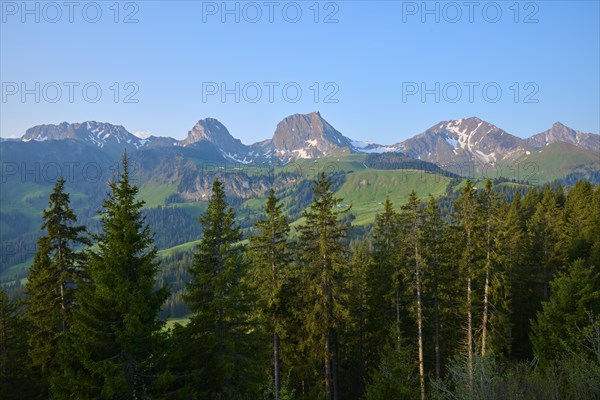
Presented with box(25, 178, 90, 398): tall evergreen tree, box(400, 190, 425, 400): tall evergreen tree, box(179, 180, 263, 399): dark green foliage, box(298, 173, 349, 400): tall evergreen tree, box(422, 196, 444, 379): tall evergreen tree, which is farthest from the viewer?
box(422, 196, 444, 379): tall evergreen tree

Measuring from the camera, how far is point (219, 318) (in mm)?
23078

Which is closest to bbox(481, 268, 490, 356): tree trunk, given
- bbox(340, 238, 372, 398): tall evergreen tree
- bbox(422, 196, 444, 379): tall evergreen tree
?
bbox(422, 196, 444, 379): tall evergreen tree

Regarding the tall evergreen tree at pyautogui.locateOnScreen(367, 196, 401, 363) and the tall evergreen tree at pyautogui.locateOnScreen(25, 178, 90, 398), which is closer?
the tall evergreen tree at pyautogui.locateOnScreen(25, 178, 90, 398)

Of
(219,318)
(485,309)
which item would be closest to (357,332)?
(485,309)

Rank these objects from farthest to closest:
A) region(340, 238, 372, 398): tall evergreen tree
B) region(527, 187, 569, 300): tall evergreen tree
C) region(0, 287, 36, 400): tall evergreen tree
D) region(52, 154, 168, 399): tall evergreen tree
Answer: region(527, 187, 569, 300): tall evergreen tree, region(340, 238, 372, 398): tall evergreen tree, region(0, 287, 36, 400): tall evergreen tree, region(52, 154, 168, 399): tall evergreen tree

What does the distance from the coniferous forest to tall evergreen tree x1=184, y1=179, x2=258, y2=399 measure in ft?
0.29

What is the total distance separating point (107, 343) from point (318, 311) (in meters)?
15.3

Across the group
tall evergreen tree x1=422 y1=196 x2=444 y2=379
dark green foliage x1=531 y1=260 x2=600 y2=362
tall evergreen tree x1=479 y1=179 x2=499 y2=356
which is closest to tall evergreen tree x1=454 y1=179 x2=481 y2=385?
tall evergreen tree x1=479 y1=179 x2=499 y2=356

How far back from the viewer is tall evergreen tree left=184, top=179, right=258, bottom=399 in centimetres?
2222

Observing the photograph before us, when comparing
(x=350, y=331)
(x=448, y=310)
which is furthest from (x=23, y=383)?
(x=448, y=310)

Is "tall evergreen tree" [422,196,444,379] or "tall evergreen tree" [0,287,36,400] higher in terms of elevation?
"tall evergreen tree" [422,196,444,379]

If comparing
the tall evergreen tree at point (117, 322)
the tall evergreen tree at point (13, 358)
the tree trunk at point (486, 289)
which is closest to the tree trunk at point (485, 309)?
the tree trunk at point (486, 289)

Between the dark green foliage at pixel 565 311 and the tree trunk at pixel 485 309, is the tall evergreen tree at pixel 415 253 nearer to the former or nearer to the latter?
the tree trunk at pixel 485 309

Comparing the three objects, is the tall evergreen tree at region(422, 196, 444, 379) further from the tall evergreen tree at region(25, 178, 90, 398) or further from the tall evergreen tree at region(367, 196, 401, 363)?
the tall evergreen tree at region(25, 178, 90, 398)
